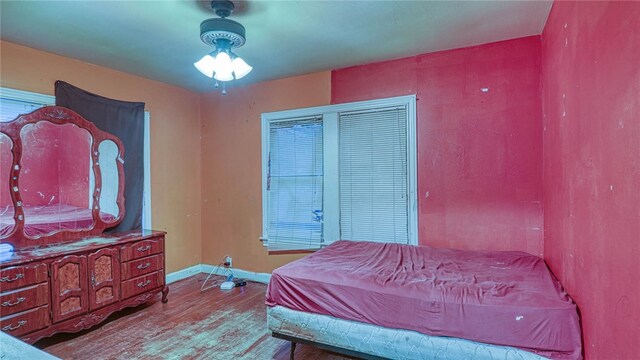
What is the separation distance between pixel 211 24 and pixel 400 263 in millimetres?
2214

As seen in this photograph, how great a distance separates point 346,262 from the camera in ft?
8.13

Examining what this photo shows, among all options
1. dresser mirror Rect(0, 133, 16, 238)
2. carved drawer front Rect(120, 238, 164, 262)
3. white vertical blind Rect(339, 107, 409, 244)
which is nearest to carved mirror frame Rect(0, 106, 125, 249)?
dresser mirror Rect(0, 133, 16, 238)

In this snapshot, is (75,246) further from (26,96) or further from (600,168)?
(600,168)

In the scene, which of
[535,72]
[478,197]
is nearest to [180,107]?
[478,197]

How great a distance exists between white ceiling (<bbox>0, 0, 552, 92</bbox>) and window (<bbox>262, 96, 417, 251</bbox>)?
0.61 meters

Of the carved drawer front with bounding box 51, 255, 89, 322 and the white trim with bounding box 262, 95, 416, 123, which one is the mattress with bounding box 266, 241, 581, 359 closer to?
the white trim with bounding box 262, 95, 416, 123

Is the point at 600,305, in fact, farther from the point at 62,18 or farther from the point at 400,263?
the point at 62,18

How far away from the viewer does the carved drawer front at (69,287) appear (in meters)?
2.43

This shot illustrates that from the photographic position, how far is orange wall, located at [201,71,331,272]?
12.6 ft

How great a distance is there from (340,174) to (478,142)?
1.39 metres

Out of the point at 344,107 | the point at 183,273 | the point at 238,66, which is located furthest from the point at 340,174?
the point at 183,273

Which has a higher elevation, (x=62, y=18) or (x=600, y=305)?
(x=62, y=18)

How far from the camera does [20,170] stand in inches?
105

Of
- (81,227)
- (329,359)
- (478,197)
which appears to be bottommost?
(329,359)
